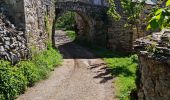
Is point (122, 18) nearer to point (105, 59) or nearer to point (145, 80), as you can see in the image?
point (105, 59)

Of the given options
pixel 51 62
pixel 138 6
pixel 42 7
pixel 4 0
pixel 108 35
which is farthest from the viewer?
pixel 108 35

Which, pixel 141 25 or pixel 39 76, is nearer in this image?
pixel 39 76

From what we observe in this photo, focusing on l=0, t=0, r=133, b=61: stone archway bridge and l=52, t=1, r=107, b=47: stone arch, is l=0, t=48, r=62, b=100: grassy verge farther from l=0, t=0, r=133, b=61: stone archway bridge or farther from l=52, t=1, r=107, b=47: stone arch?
l=52, t=1, r=107, b=47: stone arch

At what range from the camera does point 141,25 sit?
2102cm

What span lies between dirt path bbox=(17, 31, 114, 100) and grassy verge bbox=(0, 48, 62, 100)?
27cm

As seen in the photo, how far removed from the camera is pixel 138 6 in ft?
61.3

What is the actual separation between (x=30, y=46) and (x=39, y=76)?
1.42m

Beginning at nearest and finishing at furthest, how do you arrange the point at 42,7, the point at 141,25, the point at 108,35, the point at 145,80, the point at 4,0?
the point at 145,80, the point at 4,0, the point at 42,7, the point at 141,25, the point at 108,35

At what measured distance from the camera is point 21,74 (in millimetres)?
12266

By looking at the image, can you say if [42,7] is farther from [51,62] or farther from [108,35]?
[108,35]

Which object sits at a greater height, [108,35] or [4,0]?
[4,0]

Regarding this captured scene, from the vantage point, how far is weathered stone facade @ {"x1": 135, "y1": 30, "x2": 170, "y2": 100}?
6121mm

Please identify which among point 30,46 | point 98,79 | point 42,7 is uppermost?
point 42,7

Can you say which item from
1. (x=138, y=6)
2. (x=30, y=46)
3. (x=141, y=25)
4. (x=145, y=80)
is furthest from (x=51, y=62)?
(x=145, y=80)
